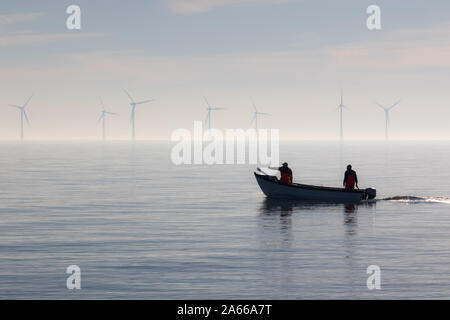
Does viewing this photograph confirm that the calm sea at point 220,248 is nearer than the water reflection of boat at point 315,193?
Yes

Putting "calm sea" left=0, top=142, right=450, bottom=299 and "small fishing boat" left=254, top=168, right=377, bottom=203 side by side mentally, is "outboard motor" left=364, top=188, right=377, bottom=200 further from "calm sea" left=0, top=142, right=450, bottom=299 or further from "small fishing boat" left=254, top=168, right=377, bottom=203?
"calm sea" left=0, top=142, right=450, bottom=299

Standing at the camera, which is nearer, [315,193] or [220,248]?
[220,248]

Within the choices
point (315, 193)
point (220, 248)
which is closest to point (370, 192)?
point (315, 193)

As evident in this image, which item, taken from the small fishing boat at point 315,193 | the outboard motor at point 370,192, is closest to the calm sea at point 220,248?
the outboard motor at point 370,192

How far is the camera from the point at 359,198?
56.4m

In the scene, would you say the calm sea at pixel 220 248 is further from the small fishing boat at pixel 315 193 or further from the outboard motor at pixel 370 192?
the small fishing boat at pixel 315 193

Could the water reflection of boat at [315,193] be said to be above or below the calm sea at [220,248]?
above

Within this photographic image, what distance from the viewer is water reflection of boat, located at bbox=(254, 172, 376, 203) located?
184 ft

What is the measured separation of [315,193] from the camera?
5709cm

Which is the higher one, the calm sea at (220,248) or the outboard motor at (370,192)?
the outboard motor at (370,192)

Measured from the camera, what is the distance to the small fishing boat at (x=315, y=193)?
2211 inches

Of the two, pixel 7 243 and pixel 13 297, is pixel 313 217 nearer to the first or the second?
pixel 7 243

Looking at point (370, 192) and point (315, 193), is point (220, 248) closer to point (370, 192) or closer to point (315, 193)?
point (315, 193)
